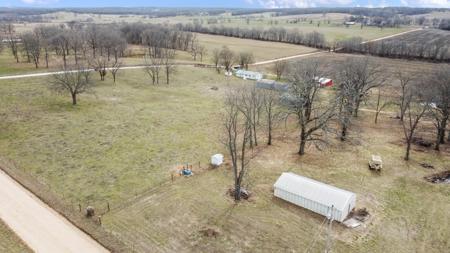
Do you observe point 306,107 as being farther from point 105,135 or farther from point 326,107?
point 105,135

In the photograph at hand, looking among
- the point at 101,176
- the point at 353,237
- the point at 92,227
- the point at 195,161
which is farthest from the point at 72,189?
the point at 353,237

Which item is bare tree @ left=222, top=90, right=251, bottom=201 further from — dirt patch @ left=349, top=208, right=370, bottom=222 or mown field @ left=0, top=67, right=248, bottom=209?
dirt patch @ left=349, top=208, right=370, bottom=222

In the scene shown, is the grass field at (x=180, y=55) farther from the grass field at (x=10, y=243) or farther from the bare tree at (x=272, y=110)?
the grass field at (x=10, y=243)

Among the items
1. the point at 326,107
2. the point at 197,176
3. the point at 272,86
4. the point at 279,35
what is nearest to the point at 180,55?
the point at 272,86

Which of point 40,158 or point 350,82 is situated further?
point 350,82

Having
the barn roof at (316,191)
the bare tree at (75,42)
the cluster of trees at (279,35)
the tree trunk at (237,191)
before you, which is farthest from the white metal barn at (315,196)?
the cluster of trees at (279,35)

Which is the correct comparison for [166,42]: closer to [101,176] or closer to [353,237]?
[101,176]
